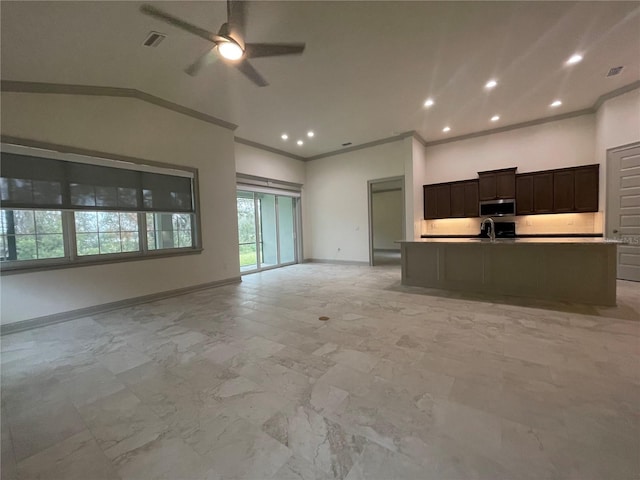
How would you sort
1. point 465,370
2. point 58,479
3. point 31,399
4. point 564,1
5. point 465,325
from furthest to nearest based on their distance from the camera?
point 465,325 → point 564,1 → point 465,370 → point 31,399 → point 58,479

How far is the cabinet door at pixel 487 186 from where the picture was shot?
6348 mm

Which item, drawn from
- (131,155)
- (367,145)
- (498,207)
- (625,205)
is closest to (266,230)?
(367,145)

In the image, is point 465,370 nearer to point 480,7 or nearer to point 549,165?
point 480,7

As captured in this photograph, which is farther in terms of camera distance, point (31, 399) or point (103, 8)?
point (103, 8)

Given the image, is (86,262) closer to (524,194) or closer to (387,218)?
(524,194)

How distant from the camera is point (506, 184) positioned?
620 centimetres

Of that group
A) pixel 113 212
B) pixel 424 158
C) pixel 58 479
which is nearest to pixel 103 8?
pixel 113 212

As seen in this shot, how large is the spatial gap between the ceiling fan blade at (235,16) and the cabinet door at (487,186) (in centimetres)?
636

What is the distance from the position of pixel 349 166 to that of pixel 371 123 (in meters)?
1.91

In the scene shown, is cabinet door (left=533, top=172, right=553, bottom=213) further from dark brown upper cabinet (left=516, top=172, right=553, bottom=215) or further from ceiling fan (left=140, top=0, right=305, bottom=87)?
ceiling fan (left=140, top=0, right=305, bottom=87)

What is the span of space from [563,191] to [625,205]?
3.43 feet

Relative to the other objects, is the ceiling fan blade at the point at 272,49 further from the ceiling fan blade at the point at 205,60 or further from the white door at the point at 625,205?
the white door at the point at 625,205

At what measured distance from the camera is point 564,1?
272 cm

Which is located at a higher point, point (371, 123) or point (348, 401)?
point (371, 123)
